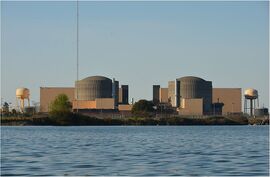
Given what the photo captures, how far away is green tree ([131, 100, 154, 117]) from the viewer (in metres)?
190

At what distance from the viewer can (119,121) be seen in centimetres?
17025

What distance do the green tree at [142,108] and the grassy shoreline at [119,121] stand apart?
10.6 metres

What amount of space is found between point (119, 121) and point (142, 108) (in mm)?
24447

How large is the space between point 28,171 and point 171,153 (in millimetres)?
12926

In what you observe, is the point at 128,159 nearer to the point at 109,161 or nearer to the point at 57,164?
the point at 109,161

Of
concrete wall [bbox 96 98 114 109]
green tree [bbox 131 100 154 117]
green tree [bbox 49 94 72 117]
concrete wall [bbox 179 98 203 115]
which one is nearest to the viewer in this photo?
green tree [bbox 49 94 72 117]

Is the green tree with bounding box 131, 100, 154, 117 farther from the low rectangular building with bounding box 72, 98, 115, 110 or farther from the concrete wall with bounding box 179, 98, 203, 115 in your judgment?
the concrete wall with bounding box 179, 98, 203, 115

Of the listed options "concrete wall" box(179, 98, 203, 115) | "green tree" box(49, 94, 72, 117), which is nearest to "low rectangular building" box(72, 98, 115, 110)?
"concrete wall" box(179, 98, 203, 115)

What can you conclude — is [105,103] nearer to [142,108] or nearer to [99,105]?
[99,105]

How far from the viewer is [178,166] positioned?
31.2 metres

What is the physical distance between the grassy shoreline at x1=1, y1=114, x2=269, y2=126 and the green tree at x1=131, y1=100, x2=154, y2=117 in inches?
418

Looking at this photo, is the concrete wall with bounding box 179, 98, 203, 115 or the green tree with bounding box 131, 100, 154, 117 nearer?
the green tree with bounding box 131, 100, 154, 117

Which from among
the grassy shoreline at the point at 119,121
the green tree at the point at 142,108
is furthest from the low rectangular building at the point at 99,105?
the grassy shoreline at the point at 119,121

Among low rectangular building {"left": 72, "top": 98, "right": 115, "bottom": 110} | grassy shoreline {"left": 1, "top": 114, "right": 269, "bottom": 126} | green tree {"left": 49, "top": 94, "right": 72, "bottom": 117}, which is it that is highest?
low rectangular building {"left": 72, "top": 98, "right": 115, "bottom": 110}
